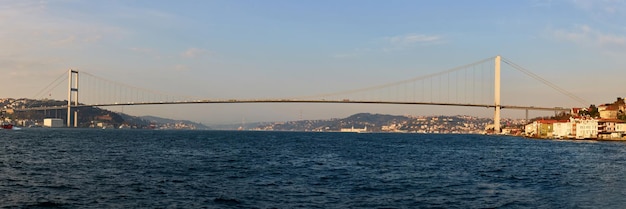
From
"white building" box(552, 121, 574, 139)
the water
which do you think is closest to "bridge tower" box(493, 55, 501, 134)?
"white building" box(552, 121, 574, 139)

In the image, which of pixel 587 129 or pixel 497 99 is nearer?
pixel 587 129

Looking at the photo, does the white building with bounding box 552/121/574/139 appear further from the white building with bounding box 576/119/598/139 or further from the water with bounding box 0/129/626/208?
the water with bounding box 0/129/626/208

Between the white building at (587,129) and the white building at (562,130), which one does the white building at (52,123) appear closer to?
the white building at (562,130)

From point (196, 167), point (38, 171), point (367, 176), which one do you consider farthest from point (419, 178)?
point (38, 171)

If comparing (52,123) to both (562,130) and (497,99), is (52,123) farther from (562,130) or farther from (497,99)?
(562,130)

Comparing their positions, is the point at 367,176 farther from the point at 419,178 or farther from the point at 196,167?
the point at 196,167

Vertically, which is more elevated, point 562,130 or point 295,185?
point 562,130

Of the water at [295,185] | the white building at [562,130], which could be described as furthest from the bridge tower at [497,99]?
the water at [295,185]

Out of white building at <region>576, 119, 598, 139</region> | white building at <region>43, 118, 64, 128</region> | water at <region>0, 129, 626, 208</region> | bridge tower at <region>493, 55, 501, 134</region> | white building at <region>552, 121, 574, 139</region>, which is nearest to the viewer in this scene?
water at <region>0, 129, 626, 208</region>

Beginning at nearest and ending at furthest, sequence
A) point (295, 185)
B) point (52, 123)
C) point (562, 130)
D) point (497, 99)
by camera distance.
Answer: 1. point (295, 185)
2. point (562, 130)
3. point (497, 99)
4. point (52, 123)

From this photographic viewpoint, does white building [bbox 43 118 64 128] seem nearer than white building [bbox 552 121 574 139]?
No

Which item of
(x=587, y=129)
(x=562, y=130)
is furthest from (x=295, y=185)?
(x=562, y=130)

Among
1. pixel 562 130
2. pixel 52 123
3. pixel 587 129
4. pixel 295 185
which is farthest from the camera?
pixel 52 123
